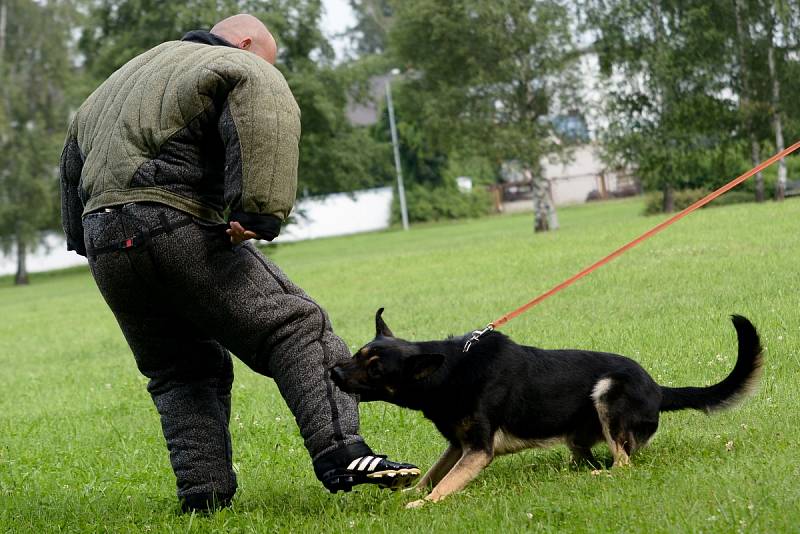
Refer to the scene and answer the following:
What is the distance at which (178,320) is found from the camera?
5.36 metres

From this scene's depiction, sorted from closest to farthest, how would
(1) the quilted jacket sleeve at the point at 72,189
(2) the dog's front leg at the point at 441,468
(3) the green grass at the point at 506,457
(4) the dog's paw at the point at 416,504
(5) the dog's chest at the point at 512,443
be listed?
(3) the green grass at the point at 506,457, (4) the dog's paw at the point at 416,504, (1) the quilted jacket sleeve at the point at 72,189, (5) the dog's chest at the point at 512,443, (2) the dog's front leg at the point at 441,468

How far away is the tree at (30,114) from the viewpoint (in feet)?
161

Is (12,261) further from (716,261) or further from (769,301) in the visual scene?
(769,301)

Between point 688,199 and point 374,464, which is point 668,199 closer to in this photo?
point 688,199

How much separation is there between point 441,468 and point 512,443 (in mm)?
408

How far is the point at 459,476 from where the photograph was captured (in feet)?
17.6

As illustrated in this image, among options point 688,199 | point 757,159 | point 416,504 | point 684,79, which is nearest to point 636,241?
point 416,504

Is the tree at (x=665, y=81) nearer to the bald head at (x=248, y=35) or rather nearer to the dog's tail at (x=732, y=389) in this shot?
the dog's tail at (x=732, y=389)

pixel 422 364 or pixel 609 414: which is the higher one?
pixel 422 364

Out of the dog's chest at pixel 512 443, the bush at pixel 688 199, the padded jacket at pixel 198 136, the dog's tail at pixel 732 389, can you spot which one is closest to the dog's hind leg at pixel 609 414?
the dog's chest at pixel 512 443

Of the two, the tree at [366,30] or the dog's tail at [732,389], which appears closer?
the dog's tail at [732,389]

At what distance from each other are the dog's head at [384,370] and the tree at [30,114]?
150ft

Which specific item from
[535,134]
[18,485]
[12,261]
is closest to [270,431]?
[18,485]

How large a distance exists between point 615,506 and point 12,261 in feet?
199
